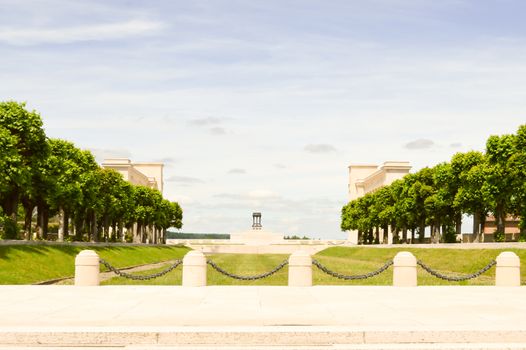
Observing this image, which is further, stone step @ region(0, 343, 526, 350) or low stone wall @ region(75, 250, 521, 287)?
low stone wall @ region(75, 250, 521, 287)

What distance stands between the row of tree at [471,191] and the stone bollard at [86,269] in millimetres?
48524

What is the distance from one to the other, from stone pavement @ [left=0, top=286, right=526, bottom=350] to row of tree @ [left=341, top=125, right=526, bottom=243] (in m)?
45.2

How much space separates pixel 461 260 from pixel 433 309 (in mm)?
43079

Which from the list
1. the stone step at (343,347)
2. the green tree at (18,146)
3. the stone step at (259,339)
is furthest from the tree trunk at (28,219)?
the stone step at (343,347)

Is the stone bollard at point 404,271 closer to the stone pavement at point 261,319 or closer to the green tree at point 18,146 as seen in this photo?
the stone pavement at point 261,319

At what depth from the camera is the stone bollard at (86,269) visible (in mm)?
28703

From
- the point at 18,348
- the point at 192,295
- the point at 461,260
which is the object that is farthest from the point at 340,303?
the point at 461,260

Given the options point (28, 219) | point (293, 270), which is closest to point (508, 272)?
point (293, 270)

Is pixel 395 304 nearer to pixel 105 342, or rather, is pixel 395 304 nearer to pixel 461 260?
pixel 105 342

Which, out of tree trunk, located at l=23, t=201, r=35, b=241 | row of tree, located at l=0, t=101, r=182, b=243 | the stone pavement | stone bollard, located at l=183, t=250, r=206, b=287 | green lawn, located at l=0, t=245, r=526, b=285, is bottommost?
green lawn, located at l=0, t=245, r=526, b=285

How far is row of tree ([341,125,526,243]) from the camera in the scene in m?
69.7

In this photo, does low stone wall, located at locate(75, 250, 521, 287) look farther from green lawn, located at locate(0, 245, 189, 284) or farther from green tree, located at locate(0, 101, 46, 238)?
green tree, located at locate(0, 101, 46, 238)

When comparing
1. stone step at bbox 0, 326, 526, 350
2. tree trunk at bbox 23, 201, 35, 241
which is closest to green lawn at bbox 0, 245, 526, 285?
tree trunk at bbox 23, 201, 35, 241

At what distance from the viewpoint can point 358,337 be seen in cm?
1581
